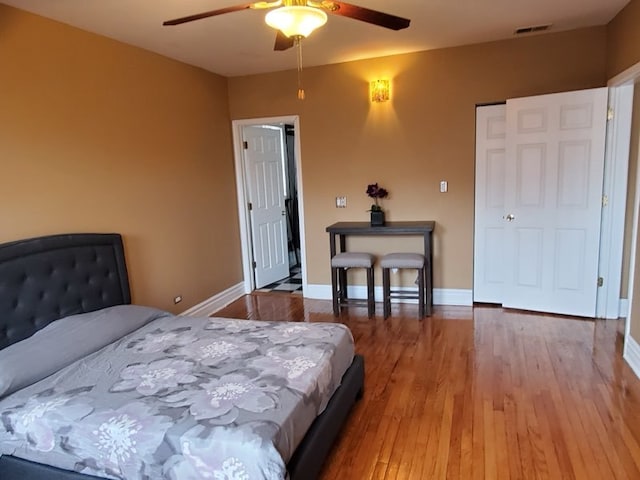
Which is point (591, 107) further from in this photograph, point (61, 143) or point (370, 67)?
point (61, 143)

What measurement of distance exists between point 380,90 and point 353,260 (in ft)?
5.92

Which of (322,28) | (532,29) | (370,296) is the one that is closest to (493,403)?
(370,296)

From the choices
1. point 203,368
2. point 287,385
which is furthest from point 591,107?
point 203,368

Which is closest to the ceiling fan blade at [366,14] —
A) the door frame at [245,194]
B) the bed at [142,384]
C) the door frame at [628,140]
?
the bed at [142,384]

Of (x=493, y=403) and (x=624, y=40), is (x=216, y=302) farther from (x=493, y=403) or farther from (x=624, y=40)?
(x=624, y=40)

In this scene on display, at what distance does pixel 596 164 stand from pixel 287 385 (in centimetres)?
347

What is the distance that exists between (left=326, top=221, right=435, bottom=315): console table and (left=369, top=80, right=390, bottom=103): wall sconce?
132cm

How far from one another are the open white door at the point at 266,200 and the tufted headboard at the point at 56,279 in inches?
88.3

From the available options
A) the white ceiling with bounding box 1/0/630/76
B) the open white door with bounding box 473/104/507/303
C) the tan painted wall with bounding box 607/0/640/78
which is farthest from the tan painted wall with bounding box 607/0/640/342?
the open white door with bounding box 473/104/507/303

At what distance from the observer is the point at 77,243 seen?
3148mm

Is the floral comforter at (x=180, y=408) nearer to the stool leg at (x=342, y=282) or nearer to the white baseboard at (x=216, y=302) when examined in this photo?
the white baseboard at (x=216, y=302)

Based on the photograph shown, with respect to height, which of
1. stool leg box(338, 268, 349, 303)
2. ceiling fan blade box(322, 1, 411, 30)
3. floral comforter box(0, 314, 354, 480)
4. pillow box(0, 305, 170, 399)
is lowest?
stool leg box(338, 268, 349, 303)

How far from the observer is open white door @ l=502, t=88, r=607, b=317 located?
3928 millimetres

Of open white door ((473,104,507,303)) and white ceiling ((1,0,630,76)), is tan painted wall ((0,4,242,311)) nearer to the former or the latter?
white ceiling ((1,0,630,76))
